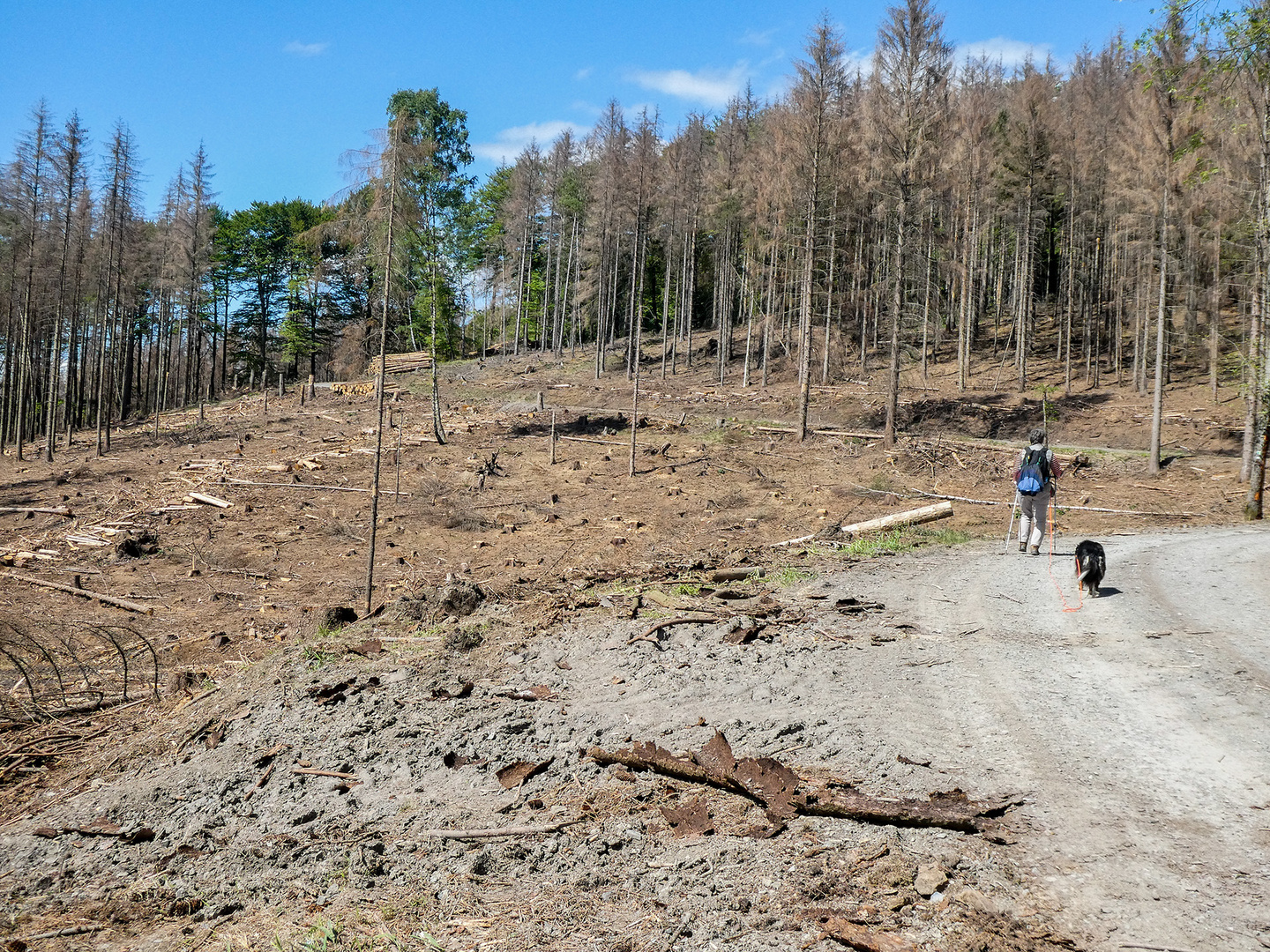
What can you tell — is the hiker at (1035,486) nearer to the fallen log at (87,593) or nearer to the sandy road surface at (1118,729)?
the sandy road surface at (1118,729)

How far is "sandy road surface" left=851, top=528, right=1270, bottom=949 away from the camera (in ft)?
12.1

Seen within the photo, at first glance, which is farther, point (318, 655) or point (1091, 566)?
point (1091, 566)

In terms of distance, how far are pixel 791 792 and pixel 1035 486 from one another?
869 centimetres

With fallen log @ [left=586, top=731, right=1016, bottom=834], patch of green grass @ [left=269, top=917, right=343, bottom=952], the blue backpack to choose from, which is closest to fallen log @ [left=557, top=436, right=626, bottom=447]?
the blue backpack

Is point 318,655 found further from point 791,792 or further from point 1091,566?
point 1091,566

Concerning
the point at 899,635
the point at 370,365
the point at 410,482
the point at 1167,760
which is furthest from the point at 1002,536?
the point at 370,365

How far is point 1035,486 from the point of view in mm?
11734

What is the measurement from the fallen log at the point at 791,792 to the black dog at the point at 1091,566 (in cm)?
587

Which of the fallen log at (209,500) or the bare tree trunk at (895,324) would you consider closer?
the fallen log at (209,500)

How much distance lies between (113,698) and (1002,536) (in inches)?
575

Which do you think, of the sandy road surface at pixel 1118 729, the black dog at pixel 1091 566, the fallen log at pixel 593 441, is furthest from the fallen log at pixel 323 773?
the fallen log at pixel 593 441

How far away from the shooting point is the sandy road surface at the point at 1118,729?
3.69 m

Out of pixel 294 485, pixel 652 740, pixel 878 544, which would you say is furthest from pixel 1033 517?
A: pixel 294 485

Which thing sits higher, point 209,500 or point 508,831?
point 209,500
